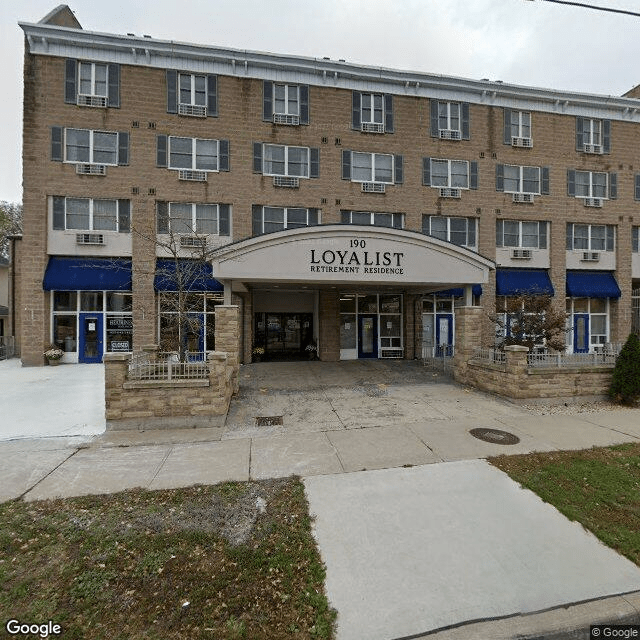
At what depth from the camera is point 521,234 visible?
1962cm

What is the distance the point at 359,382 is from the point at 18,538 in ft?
32.7

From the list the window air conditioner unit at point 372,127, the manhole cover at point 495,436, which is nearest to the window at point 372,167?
the window air conditioner unit at point 372,127

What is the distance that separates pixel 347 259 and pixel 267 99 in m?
11.8

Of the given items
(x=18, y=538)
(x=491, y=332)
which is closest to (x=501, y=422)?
(x=18, y=538)

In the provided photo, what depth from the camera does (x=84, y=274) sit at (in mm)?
16234

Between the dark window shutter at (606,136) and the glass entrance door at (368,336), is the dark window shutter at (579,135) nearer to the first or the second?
the dark window shutter at (606,136)

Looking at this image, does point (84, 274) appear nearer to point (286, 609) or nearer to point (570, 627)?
point (286, 609)

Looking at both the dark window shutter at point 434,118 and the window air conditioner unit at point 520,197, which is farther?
the window air conditioner unit at point 520,197

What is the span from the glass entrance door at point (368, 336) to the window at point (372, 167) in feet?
24.4

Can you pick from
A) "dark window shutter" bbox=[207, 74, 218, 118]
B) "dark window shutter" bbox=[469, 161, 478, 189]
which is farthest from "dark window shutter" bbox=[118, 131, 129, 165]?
"dark window shutter" bbox=[469, 161, 478, 189]

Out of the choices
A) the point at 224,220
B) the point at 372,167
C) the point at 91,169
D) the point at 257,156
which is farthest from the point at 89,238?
the point at 372,167

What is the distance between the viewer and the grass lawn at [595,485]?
13.0 feet

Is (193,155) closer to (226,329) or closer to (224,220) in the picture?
(224,220)

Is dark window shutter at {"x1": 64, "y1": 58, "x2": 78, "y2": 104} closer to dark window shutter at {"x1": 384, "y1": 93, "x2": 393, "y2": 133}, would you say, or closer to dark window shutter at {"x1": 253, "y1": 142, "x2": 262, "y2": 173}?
dark window shutter at {"x1": 253, "y1": 142, "x2": 262, "y2": 173}
